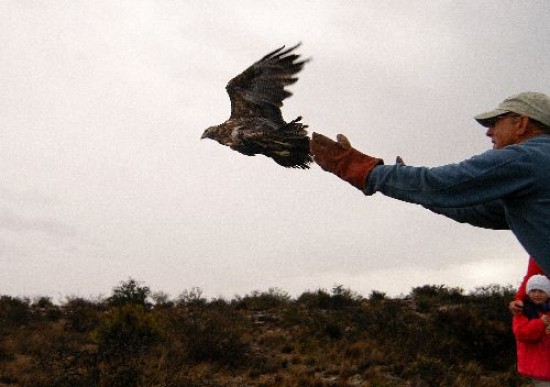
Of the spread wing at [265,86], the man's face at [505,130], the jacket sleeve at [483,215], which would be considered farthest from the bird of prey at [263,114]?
the man's face at [505,130]

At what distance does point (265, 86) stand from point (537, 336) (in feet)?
12.2

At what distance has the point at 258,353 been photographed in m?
13.6

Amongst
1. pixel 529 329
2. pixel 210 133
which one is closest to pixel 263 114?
pixel 210 133

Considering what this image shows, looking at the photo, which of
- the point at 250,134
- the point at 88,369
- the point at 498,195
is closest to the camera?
the point at 498,195

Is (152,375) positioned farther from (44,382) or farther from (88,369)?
(44,382)

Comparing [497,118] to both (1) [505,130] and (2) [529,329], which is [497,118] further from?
(2) [529,329]

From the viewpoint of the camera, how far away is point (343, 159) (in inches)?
81.9

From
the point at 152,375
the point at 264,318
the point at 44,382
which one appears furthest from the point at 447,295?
the point at 44,382

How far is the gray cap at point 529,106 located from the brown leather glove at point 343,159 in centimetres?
57

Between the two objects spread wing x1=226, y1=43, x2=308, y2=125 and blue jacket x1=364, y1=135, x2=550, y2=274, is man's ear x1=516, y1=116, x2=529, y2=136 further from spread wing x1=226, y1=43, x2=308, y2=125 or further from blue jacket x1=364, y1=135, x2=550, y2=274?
spread wing x1=226, y1=43, x2=308, y2=125

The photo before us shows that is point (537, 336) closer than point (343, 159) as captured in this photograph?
No

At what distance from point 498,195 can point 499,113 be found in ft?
1.37

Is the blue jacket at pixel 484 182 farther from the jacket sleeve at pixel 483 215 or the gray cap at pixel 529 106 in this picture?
the jacket sleeve at pixel 483 215

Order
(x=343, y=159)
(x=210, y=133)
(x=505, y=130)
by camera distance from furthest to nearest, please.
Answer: (x=210, y=133), (x=505, y=130), (x=343, y=159)
